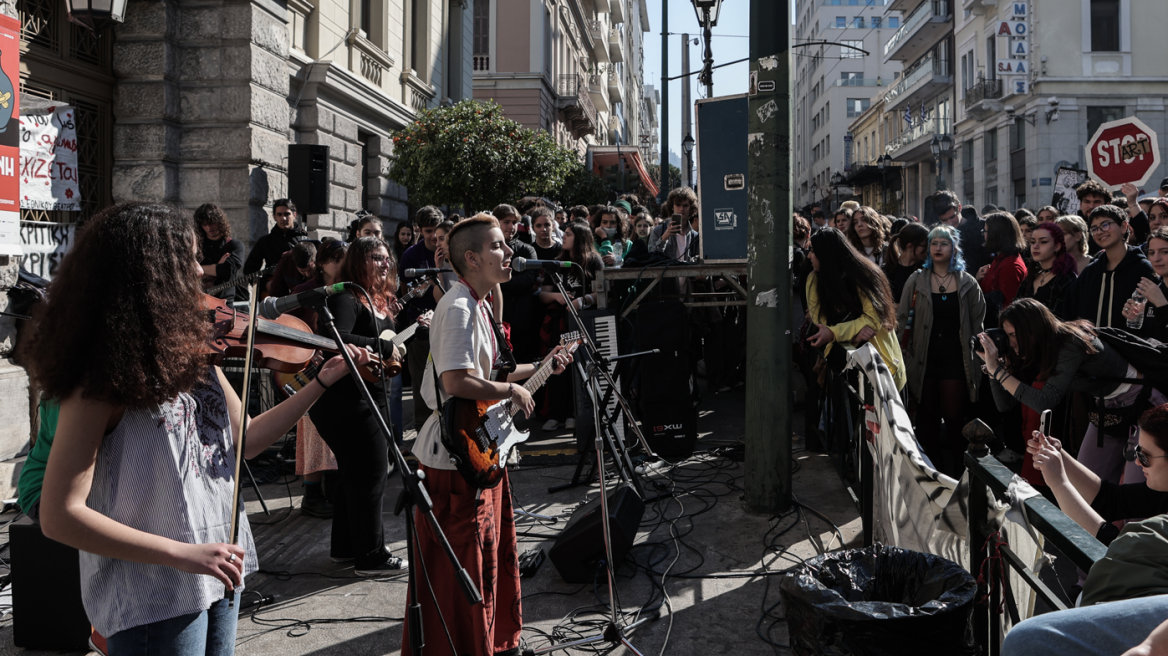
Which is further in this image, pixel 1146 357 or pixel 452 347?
pixel 1146 357

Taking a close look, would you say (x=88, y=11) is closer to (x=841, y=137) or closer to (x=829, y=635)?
(x=829, y=635)

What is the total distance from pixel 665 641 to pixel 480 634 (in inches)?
38.6

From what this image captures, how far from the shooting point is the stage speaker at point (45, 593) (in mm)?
3695

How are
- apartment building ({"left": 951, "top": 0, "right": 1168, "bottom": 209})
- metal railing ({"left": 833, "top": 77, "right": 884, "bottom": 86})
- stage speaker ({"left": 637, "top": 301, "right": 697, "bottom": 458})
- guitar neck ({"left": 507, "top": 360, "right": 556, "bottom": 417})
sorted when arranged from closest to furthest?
guitar neck ({"left": 507, "top": 360, "right": 556, "bottom": 417})
stage speaker ({"left": 637, "top": 301, "right": 697, "bottom": 458})
apartment building ({"left": 951, "top": 0, "right": 1168, "bottom": 209})
metal railing ({"left": 833, "top": 77, "right": 884, "bottom": 86})

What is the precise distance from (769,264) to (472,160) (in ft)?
29.2

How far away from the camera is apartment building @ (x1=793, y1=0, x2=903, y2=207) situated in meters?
70.8

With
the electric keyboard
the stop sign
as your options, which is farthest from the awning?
the electric keyboard

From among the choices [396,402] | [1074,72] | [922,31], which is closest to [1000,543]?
[396,402]

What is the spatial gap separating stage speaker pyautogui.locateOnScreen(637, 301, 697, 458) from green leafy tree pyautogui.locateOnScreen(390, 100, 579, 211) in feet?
23.9

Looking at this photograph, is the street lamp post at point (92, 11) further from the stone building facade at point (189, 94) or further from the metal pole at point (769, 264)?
the metal pole at point (769, 264)

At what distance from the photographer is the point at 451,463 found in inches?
133

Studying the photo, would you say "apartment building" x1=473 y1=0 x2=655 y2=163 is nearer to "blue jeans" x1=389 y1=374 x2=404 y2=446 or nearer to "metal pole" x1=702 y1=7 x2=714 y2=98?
"metal pole" x1=702 y1=7 x2=714 y2=98

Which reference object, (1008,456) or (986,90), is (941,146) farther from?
(1008,456)

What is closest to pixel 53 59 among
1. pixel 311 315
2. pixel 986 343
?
pixel 311 315
